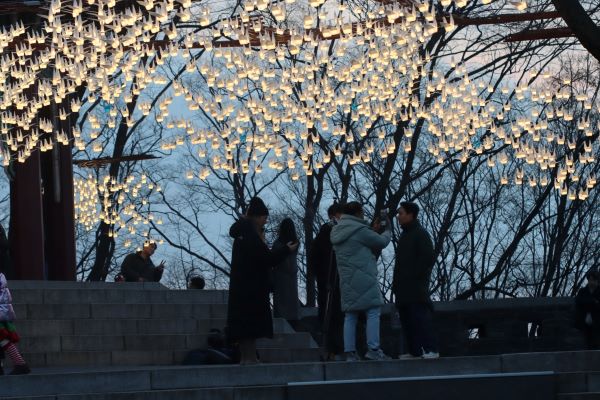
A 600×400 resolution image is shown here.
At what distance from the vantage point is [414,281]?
51.9 ft

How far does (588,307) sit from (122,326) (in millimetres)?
7012

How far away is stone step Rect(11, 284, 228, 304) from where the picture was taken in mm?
21359

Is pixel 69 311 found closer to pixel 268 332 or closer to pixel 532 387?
pixel 268 332

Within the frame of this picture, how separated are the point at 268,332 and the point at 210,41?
745 cm

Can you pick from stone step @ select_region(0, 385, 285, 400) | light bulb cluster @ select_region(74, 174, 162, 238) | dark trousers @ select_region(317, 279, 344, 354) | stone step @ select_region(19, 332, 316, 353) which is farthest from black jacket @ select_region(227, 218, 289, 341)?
light bulb cluster @ select_region(74, 174, 162, 238)

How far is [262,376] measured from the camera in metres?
14.4

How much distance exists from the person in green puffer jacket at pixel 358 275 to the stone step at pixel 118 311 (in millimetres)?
6024

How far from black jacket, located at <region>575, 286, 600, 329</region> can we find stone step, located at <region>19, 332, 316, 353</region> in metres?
4.13

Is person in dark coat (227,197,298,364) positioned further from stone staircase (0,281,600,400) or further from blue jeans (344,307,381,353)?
blue jeans (344,307,381,353)

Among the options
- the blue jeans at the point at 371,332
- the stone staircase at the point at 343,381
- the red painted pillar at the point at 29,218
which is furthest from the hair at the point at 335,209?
the red painted pillar at the point at 29,218

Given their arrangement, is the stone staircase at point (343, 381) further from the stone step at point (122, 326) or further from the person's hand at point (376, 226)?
the stone step at point (122, 326)

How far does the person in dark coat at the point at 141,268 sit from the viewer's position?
86.8 ft

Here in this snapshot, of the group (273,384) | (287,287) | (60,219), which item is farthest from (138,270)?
(273,384)

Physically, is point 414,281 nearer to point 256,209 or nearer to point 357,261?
point 357,261
